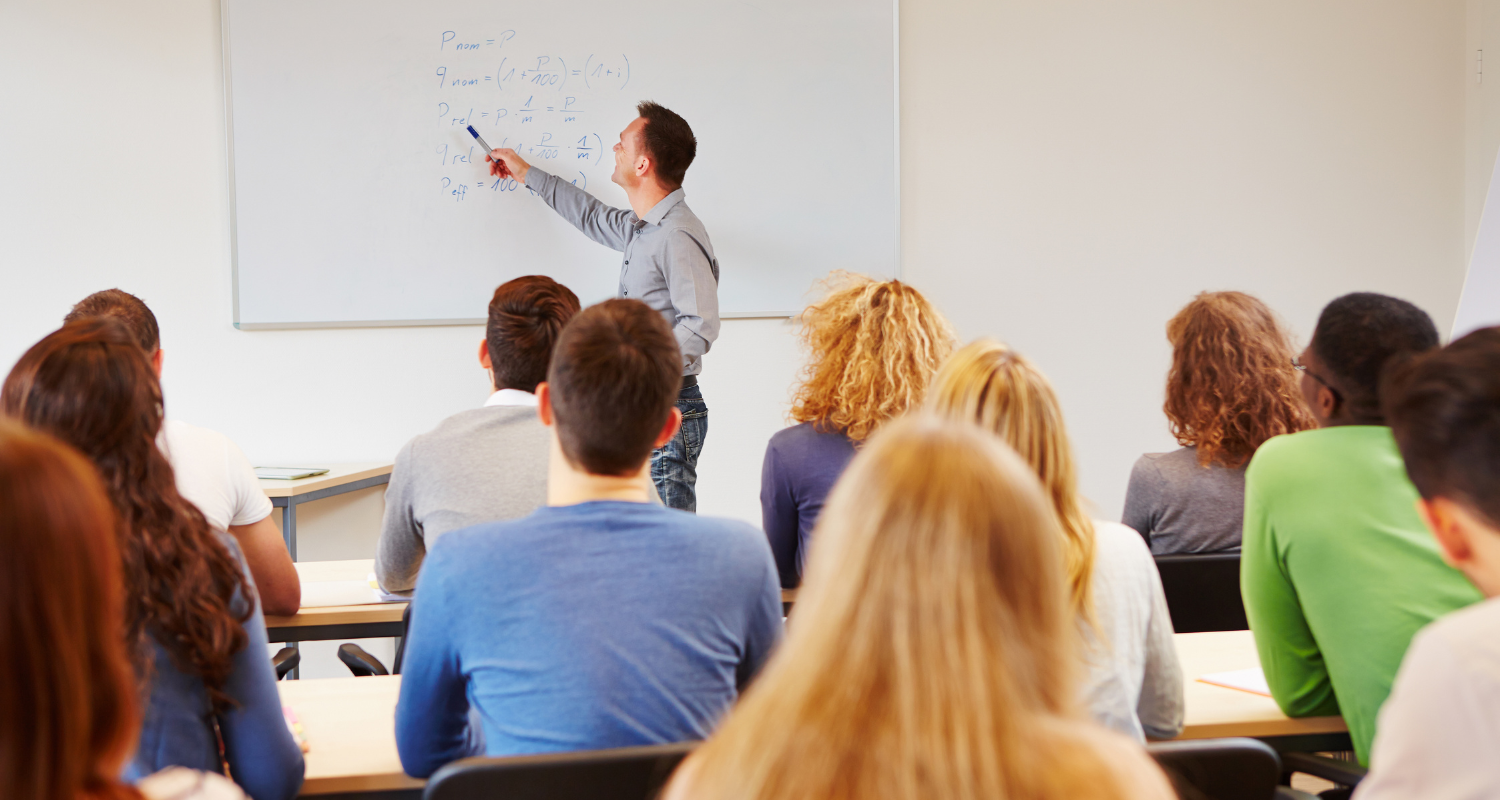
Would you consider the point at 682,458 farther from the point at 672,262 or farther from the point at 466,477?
the point at 466,477

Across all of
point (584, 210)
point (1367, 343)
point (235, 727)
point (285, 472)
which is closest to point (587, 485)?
point (235, 727)

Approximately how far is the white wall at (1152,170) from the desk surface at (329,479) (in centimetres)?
207

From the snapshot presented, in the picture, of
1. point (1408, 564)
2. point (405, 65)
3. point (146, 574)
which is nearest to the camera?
point (146, 574)

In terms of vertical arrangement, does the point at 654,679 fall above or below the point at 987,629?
below

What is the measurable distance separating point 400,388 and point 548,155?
1.02m

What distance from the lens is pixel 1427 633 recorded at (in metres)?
0.83

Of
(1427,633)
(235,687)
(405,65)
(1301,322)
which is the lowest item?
(235,687)

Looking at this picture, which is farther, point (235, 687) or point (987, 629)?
point (235, 687)

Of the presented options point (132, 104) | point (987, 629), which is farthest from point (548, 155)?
point (987, 629)

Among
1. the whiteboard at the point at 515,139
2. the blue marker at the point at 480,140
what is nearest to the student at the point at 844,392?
the whiteboard at the point at 515,139

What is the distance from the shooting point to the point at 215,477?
179 cm

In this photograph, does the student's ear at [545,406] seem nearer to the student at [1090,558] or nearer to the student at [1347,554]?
the student at [1090,558]

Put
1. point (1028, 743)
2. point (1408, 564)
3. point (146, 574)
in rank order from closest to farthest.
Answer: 1. point (1028, 743)
2. point (146, 574)
3. point (1408, 564)

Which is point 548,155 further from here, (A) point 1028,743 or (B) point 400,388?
(A) point 1028,743
